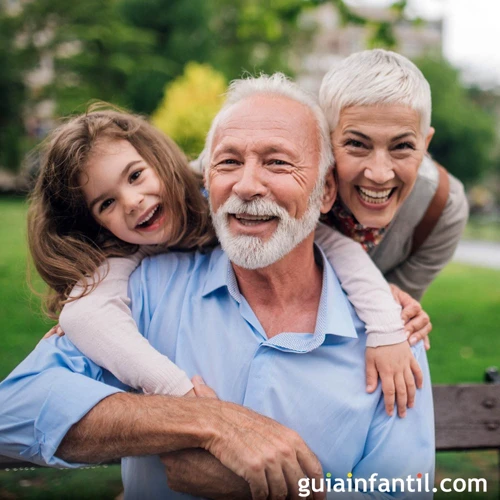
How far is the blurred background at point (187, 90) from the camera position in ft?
21.9

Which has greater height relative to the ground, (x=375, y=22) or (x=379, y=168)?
(x=375, y=22)

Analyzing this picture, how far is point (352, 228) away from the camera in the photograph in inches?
112

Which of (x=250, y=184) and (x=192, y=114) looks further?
(x=192, y=114)

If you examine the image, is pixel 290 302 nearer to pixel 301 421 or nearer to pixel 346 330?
pixel 346 330

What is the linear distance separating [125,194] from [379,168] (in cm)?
105

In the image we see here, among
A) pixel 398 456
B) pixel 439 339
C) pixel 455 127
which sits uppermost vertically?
pixel 398 456

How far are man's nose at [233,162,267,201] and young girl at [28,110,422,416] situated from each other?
430 millimetres

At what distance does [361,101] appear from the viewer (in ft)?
8.21

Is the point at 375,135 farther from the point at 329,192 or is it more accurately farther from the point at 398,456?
the point at 398,456

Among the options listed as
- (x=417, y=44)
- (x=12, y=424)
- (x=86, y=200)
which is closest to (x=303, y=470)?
(x=12, y=424)

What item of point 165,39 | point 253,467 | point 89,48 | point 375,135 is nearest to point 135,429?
point 253,467

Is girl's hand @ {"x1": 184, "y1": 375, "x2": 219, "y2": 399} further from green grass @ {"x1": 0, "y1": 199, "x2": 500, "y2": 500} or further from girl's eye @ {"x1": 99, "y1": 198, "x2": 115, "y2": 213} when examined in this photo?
green grass @ {"x1": 0, "y1": 199, "x2": 500, "y2": 500}

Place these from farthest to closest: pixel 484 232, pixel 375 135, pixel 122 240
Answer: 1. pixel 484 232
2. pixel 122 240
3. pixel 375 135

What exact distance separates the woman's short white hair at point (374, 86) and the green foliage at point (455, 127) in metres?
35.9
